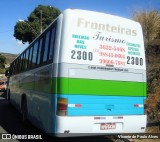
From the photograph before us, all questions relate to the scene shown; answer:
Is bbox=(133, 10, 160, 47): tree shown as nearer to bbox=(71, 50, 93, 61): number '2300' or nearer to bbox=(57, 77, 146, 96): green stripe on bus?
bbox=(57, 77, 146, 96): green stripe on bus

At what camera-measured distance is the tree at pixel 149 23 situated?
20.8 metres

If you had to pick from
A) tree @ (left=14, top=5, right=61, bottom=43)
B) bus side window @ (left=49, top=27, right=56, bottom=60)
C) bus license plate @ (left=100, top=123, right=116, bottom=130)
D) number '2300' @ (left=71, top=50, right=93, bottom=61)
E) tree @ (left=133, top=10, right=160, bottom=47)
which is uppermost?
tree @ (left=14, top=5, right=61, bottom=43)

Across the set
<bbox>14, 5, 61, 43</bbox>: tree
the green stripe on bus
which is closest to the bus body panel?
the green stripe on bus

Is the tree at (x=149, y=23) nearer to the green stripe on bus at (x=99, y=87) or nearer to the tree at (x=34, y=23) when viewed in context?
the green stripe on bus at (x=99, y=87)

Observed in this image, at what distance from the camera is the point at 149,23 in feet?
69.3

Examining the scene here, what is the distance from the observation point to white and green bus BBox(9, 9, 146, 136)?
704 centimetres

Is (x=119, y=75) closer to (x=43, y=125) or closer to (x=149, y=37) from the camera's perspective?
(x=43, y=125)

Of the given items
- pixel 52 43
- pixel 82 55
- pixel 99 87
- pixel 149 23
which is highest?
pixel 149 23

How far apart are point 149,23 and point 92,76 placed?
1479 cm

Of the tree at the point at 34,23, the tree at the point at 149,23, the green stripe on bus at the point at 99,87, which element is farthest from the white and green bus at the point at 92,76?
the tree at the point at 34,23

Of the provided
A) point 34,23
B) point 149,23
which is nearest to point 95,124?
point 149,23

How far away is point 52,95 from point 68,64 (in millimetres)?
804

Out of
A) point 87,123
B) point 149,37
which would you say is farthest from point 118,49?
point 149,37

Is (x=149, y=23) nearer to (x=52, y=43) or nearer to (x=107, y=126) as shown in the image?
(x=52, y=43)
